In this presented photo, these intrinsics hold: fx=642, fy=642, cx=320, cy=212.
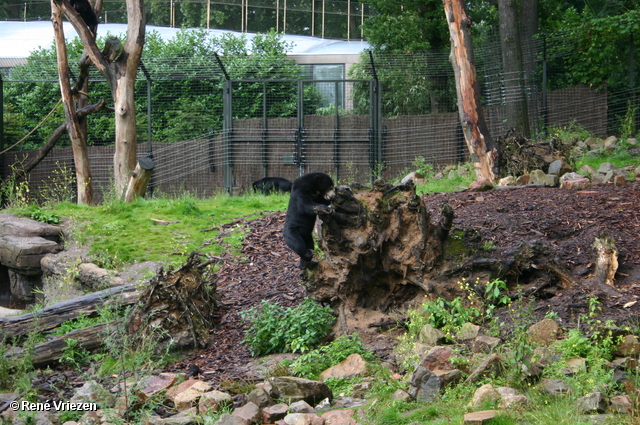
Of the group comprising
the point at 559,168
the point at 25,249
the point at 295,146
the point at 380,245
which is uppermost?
the point at 295,146

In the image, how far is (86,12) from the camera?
13.3 metres

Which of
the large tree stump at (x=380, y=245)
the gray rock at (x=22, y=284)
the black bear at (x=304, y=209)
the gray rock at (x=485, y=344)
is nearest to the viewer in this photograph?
the gray rock at (x=485, y=344)

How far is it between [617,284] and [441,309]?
66.5 inches

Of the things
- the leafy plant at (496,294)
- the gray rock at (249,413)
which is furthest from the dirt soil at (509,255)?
the gray rock at (249,413)

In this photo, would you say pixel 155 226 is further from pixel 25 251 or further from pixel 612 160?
pixel 612 160

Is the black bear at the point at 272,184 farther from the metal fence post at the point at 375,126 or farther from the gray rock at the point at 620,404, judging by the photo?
the gray rock at the point at 620,404

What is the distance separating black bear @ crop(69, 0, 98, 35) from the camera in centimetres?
1316

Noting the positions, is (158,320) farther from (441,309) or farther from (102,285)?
(441,309)

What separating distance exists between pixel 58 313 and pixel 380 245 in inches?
153

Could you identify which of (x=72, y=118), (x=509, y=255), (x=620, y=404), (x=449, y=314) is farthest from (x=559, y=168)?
(x=72, y=118)

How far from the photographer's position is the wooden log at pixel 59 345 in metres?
6.55

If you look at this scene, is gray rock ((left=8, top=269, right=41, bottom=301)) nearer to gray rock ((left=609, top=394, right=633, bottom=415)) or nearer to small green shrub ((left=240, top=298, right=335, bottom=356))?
small green shrub ((left=240, top=298, right=335, bottom=356))

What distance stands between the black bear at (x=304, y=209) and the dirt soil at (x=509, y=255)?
57 cm

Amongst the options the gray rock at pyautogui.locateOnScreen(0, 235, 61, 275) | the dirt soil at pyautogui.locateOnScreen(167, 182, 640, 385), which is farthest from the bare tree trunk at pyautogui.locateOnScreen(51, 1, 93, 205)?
the dirt soil at pyautogui.locateOnScreen(167, 182, 640, 385)
